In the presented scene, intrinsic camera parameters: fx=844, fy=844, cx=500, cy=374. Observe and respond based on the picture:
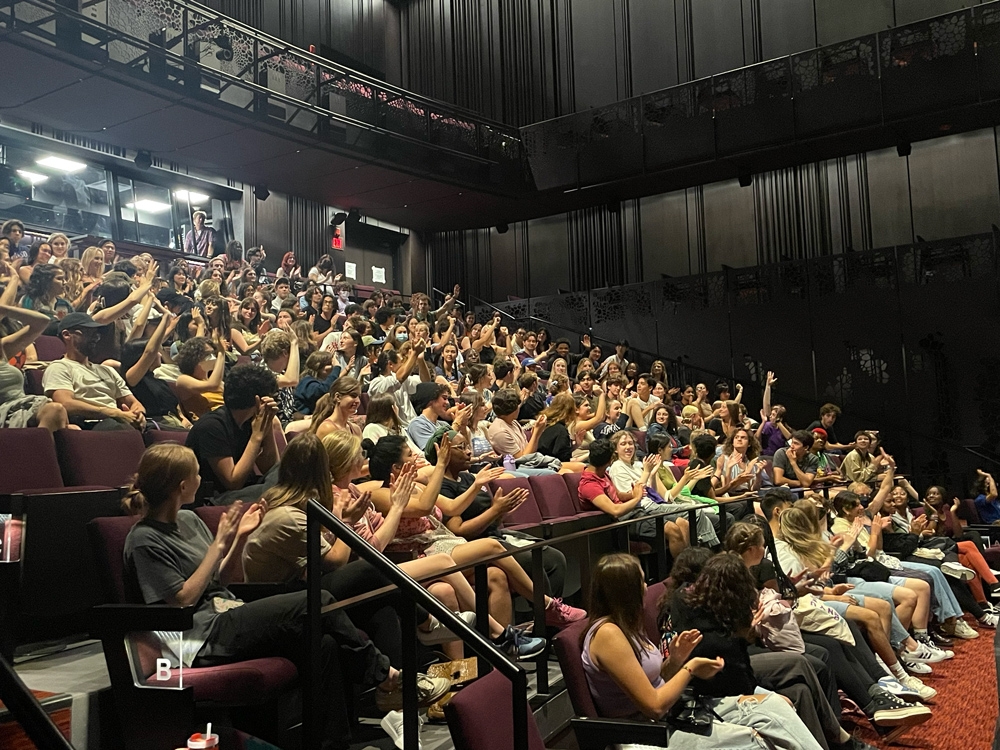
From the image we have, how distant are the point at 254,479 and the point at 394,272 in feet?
38.6

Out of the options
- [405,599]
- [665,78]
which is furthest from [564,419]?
[665,78]

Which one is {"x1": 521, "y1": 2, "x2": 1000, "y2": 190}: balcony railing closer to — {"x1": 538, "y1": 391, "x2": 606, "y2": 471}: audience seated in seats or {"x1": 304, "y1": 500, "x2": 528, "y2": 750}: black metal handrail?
{"x1": 538, "y1": 391, "x2": 606, "y2": 471}: audience seated in seats

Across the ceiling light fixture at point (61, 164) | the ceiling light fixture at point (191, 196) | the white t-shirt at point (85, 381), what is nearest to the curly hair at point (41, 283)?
the white t-shirt at point (85, 381)

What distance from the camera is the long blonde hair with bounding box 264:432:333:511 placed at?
8.55 ft

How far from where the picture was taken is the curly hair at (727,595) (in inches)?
117

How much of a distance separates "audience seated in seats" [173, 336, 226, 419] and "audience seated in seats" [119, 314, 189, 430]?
0.58 ft

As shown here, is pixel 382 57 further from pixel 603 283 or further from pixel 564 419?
pixel 564 419

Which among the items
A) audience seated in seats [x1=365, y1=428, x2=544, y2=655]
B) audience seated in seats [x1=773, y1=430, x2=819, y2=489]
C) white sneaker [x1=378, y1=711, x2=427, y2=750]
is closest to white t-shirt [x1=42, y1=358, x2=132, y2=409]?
audience seated in seats [x1=365, y1=428, x2=544, y2=655]

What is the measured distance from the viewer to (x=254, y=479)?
11.4 feet

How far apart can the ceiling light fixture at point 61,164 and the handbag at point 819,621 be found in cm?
927

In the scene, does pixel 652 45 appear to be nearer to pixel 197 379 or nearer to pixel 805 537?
pixel 805 537

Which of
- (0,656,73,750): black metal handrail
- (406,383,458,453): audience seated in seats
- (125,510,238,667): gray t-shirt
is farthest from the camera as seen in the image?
(406,383,458,453): audience seated in seats

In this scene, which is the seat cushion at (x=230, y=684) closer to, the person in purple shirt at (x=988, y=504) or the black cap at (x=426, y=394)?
the black cap at (x=426, y=394)

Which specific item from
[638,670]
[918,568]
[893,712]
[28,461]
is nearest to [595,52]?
[918,568]
